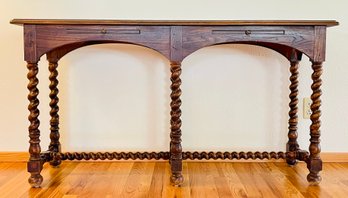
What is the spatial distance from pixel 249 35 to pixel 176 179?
2.33 feet

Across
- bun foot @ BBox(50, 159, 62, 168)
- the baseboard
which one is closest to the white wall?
the baseboard

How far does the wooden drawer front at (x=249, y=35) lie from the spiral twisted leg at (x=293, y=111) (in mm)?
308

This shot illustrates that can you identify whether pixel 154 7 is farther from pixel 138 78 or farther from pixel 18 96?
pixel 18 96

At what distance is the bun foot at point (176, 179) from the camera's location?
1574 mm

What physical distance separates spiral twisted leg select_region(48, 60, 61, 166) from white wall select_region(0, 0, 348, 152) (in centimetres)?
10

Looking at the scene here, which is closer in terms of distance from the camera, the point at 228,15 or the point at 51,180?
the point at 51,180

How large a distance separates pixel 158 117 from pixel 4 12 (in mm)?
1005

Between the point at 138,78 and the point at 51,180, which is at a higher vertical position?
the point at 138,78

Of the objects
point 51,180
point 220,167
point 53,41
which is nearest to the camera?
point 53,41

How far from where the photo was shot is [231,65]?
6.36 feet

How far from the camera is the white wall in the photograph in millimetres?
1902

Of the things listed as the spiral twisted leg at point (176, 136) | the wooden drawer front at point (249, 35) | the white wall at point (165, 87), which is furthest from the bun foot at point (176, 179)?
the wooden drawer front at point (249, 35)

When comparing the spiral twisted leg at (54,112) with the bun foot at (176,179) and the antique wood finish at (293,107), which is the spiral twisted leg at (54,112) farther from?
the antique wood finish at (293,107)

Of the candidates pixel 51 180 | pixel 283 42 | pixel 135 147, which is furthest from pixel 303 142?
pixel 51 180
